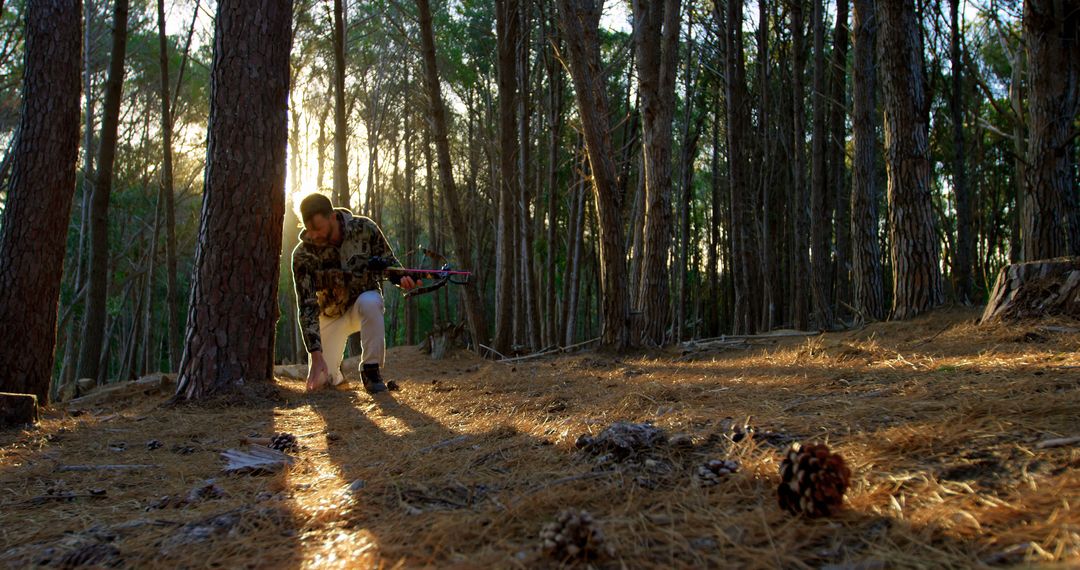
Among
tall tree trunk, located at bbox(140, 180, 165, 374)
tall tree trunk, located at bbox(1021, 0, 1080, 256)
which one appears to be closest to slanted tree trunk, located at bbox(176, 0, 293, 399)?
tall tree trunk, located at bbox(1021, 0, 1080, 256)

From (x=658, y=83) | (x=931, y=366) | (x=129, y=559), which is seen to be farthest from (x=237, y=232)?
(x=658, y=83)

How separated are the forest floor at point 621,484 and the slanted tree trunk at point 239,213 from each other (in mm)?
1030

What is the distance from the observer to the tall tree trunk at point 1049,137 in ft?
24.5

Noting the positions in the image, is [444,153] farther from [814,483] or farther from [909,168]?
[814,483]

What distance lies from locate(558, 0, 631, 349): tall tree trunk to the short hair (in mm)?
2946

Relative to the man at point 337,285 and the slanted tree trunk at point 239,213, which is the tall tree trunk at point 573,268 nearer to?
the man at point 337,285

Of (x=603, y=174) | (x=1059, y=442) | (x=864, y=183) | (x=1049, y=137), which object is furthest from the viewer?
(x=864, y=183)

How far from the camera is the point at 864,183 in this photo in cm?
880

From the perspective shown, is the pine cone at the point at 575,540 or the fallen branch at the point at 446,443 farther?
the fallen branch at the point at 446,443

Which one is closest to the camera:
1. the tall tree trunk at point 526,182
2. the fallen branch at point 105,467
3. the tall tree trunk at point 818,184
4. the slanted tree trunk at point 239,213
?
the fallen branch at point 105,467

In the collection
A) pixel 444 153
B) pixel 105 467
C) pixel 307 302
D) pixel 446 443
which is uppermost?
pixel 444 153

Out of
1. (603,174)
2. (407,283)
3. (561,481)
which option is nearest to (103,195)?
(407,283)

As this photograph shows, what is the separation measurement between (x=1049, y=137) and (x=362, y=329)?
26.0 ft

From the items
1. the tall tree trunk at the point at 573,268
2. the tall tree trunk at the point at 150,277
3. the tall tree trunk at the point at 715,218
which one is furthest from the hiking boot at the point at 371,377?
the tall tree trunk at the point at 715,218
